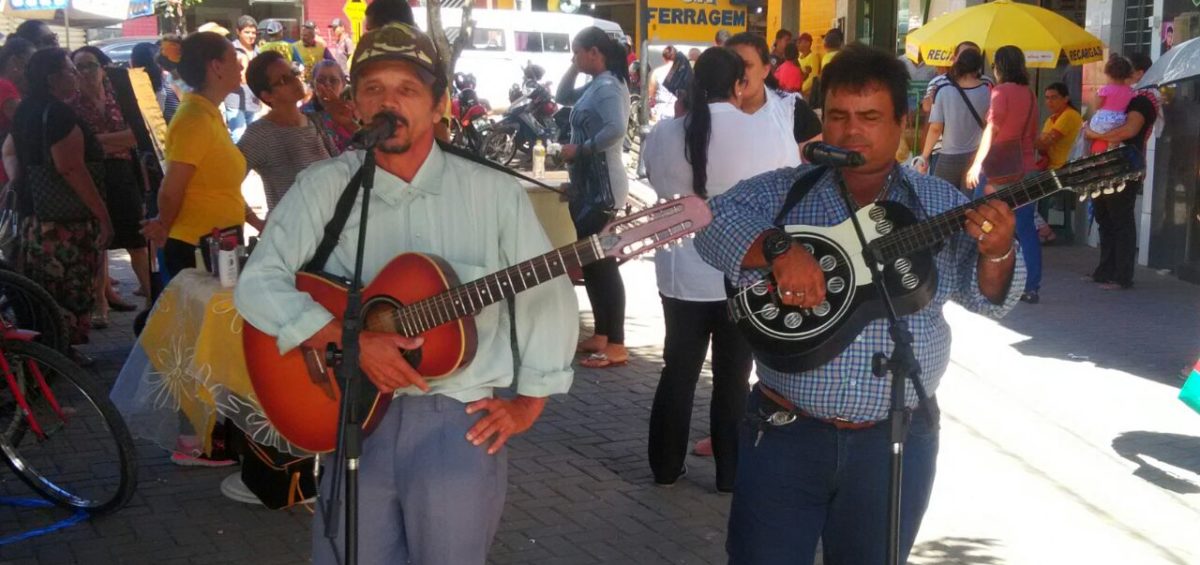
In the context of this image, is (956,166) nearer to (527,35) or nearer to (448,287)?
(448,287)

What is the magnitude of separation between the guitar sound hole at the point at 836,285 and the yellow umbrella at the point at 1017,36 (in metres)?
9.31

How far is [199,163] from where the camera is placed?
6559 millimetres

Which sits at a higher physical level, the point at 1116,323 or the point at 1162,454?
the point at 1162,454

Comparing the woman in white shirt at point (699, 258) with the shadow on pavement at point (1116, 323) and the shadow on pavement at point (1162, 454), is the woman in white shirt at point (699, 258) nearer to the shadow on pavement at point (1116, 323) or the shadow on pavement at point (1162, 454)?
the shadow on pavement at point (1162, 454)

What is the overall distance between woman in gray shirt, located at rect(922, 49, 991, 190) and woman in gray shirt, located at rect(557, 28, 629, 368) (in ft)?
11.7

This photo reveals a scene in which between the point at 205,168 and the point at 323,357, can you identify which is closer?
the point at 323,357

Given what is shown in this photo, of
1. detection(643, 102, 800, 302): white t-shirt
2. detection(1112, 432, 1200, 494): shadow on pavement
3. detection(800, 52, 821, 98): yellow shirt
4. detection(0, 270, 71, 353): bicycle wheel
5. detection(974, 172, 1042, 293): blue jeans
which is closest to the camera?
detection(643, 102, 800, 302): white t-shirt

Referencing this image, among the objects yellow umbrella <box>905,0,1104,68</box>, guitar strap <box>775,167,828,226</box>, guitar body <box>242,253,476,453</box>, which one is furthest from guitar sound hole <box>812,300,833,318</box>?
yellow umbrella <box>905,0,1104,68</box>

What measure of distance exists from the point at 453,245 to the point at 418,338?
31 cm

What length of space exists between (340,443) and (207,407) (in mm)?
2864

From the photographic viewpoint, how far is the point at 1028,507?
611 centimetres

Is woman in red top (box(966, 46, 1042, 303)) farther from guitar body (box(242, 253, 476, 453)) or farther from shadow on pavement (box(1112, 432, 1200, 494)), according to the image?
guitar body (box(242, 253, 476, 453))

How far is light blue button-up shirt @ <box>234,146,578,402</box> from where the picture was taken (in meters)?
3.35

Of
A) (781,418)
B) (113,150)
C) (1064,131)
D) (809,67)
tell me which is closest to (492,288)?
(781,418)
